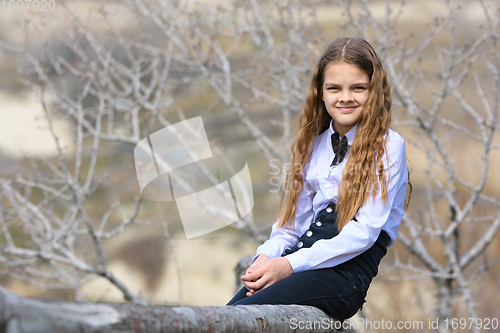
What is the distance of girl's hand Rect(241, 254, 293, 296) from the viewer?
1.38 m

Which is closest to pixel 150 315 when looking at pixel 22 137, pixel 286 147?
pixel 286 147

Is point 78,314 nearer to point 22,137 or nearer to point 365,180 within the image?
point 365,180

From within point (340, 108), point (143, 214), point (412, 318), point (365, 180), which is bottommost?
point (412, 318)

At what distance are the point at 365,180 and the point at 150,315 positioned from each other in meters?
0.82

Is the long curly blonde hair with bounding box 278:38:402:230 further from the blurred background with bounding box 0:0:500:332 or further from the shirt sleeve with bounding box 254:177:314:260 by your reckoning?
the blurred background with bounding box 0:0:500:332

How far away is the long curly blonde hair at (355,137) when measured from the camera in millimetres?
1419

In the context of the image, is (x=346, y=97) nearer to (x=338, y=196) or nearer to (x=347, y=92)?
(x=347, y=92)

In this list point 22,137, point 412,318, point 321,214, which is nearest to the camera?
point 321,214

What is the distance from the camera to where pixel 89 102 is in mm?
7641

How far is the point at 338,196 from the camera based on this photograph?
148 cm

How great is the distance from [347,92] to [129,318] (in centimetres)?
102

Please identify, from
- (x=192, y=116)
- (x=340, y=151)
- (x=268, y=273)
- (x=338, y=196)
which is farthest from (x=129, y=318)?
(x=192, y=116)

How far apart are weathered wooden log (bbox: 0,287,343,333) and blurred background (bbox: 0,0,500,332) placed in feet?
12.3

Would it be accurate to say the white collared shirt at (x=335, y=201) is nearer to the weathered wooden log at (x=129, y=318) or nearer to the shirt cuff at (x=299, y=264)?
the shirt cuff at (x=299, y=264)
